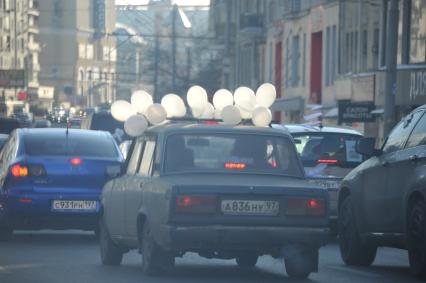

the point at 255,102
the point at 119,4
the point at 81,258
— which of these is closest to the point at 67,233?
the point at 81,258

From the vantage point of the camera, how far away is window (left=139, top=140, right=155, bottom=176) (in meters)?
13.5

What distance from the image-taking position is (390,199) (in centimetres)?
1392

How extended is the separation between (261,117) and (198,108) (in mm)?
880

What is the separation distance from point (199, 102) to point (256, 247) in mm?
3015

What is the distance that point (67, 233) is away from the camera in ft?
65.2

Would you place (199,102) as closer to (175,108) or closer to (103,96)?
(175,108)

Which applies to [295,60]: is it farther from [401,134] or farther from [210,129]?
[210,129]

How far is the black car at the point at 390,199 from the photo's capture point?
13.0 meters

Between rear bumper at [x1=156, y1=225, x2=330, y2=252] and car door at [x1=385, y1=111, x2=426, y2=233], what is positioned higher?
car door at [x1=385, y1=111, x2=426, y2=233]

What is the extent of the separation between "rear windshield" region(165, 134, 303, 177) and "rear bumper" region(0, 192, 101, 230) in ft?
15.5

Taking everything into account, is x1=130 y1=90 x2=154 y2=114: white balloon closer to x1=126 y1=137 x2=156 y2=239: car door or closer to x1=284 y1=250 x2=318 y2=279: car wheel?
x1=126 y1=137 x2=156 y2=239: car door

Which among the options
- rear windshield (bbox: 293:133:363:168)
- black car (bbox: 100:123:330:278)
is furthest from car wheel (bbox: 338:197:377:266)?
rear windshield (bbox: 293:133:363:168)

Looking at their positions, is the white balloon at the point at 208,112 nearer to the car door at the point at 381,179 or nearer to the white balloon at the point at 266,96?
the white balloon at the point at 266,96

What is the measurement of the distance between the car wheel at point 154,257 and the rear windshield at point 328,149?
629 centimetres
